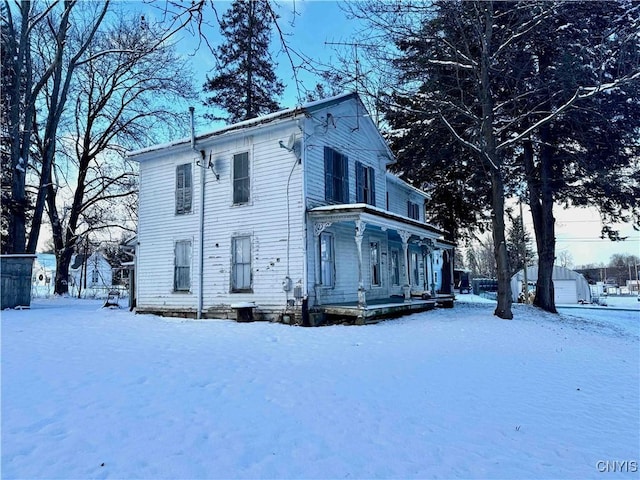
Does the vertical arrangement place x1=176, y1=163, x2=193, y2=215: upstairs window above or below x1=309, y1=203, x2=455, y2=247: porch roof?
above

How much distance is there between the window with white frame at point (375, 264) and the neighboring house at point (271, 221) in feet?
0.14

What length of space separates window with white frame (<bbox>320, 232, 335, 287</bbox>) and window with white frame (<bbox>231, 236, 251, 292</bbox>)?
2311 millimetres

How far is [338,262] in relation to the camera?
13.6 metres

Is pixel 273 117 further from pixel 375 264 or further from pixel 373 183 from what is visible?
pixel 375 264

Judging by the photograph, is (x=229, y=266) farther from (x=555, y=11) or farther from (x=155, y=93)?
(x=155, y=93)

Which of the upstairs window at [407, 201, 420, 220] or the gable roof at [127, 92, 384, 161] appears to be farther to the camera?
the upstairs window at [407, 201, 420, 220]

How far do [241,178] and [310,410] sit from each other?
32.6ft

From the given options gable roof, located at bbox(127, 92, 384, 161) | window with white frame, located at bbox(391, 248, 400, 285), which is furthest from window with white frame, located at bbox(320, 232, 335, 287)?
window with white frame, located at bbox(391, 248, 400, 285)

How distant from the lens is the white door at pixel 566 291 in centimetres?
4141

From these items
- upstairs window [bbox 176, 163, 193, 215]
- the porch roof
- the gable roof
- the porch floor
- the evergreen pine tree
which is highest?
the evergreen pine tree

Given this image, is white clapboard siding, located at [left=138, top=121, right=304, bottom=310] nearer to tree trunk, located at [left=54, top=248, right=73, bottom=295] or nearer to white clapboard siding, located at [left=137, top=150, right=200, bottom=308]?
white clapboard siding, located at [left=137, top=150, right=200, bottom=308]

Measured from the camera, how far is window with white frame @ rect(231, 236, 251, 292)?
42.2 ft

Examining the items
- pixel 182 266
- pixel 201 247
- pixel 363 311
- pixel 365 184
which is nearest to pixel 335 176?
pixel 365 184

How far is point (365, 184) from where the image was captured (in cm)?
1608
